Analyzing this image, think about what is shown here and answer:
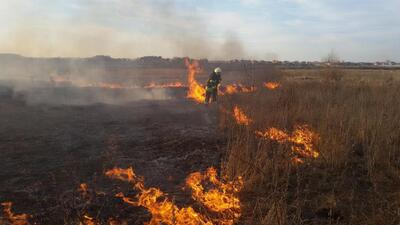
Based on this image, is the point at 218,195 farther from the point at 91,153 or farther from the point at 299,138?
the point at 91,153

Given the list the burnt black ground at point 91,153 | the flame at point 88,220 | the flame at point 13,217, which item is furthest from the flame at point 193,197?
A: the flame at point 13,217

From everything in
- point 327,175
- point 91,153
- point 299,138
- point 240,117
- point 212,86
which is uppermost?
point 212,86

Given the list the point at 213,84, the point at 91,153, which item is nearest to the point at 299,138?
the point at 91,153

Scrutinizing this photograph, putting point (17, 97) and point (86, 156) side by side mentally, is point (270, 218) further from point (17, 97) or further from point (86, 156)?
point (17, 97)

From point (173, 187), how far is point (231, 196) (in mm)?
1145

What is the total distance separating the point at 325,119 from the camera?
8.90 m

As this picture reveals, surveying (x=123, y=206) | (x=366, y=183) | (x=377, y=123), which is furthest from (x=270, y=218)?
(x=377, y=123)

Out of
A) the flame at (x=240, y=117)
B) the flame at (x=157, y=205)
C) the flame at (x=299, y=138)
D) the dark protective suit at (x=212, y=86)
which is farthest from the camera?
the dark protective suit at (x=212, y=86)

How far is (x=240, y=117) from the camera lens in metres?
10.5

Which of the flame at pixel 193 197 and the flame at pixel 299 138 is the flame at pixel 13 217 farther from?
the flame at pixel 299 138

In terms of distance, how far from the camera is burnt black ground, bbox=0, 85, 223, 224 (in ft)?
18.6

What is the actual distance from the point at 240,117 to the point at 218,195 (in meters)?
5.03

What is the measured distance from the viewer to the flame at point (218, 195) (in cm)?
527

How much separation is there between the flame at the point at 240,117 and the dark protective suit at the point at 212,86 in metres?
5.69
